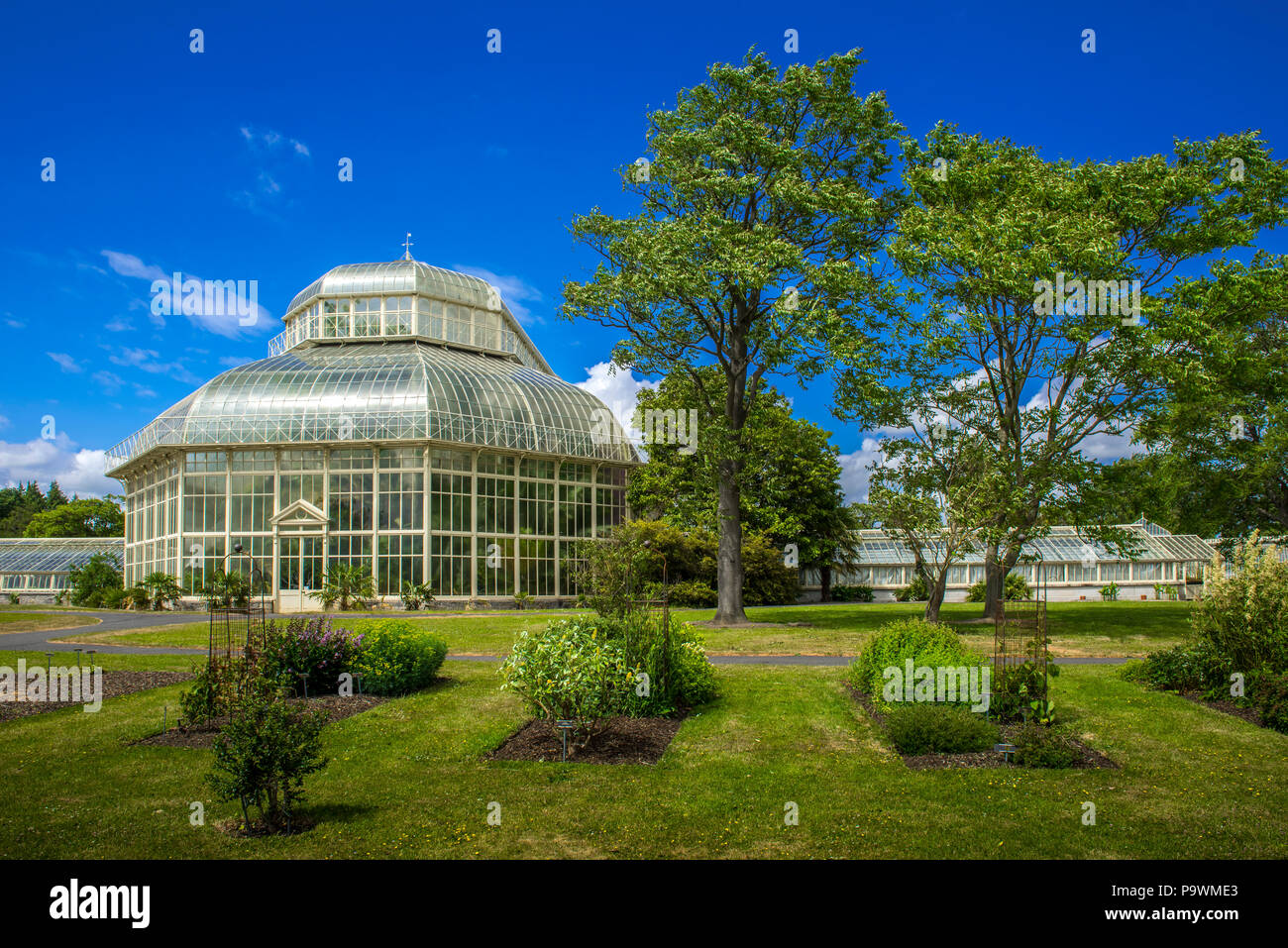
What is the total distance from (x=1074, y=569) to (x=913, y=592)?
1138cm

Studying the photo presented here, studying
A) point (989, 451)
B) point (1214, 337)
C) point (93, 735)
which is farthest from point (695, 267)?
point (93, 735)

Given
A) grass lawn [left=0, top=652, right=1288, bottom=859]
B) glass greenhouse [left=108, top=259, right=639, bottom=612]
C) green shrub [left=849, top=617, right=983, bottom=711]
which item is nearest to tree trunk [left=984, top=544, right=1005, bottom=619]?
green shrub [left=849, top=617, right=983, bottom=711]

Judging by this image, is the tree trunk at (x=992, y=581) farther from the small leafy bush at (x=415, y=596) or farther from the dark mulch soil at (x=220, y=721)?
the small leafy bush at (x=415, y=596)

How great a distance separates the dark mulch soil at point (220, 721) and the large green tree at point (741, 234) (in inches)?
559

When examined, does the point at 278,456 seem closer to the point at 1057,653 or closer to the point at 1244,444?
the point at 1057,653

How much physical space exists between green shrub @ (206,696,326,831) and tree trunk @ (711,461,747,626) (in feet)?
64.4

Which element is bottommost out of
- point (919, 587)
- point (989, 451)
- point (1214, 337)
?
point (919, 587)

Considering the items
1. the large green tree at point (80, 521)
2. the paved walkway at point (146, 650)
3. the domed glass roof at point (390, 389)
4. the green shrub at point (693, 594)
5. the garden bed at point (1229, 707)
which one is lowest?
the green shrub at point (693, 594)

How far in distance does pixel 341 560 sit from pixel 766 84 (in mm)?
25661

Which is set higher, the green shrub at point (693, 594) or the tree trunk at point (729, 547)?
the tree trunk at point (729, 547)

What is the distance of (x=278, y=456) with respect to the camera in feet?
124

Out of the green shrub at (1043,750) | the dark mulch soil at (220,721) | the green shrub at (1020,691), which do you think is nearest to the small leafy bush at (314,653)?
the dark mulch soil at (220,721)

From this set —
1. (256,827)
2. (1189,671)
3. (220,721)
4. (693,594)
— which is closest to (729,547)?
(693,594)

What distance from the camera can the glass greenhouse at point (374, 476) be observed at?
37125mm
